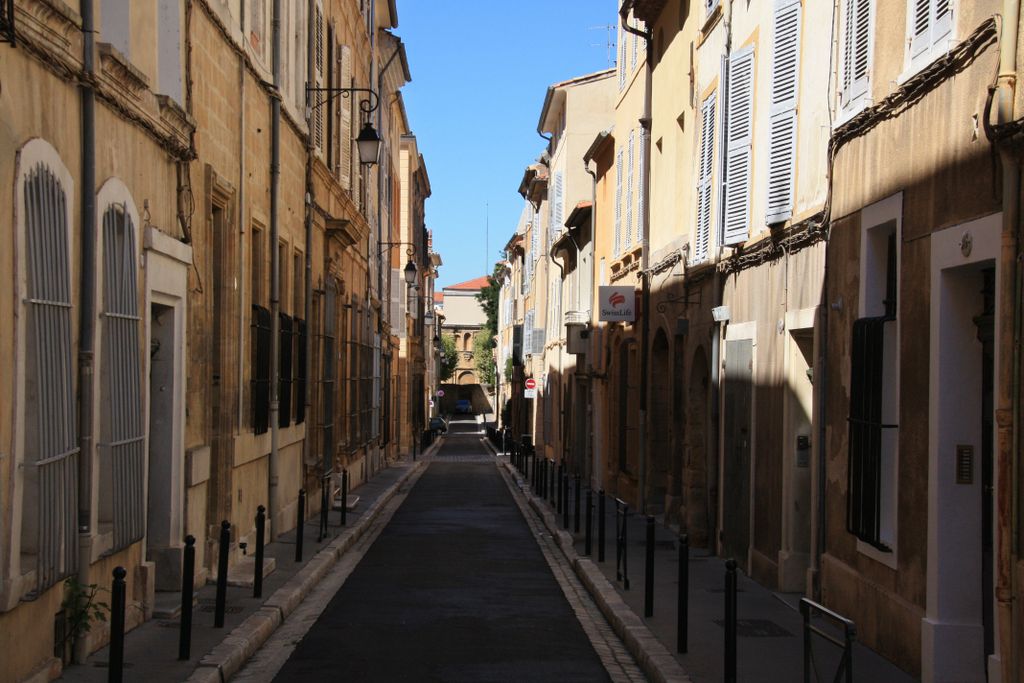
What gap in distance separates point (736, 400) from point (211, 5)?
24.1 feet

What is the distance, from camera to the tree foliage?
121m

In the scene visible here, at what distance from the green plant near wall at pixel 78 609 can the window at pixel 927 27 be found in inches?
264

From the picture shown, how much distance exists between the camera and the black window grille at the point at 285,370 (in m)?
18.1

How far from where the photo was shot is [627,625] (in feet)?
36.6

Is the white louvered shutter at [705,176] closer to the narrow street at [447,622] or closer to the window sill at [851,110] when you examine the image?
the narrow street at [447,622]

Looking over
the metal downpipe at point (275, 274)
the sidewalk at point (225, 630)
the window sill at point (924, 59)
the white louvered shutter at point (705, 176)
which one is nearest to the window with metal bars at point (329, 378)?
the metal downpipe at point (275, 274)

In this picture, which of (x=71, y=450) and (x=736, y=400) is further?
(x=736, y=400)

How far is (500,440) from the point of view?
5916 cm

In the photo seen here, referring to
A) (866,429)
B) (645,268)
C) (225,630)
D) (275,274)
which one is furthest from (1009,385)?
(645,268)

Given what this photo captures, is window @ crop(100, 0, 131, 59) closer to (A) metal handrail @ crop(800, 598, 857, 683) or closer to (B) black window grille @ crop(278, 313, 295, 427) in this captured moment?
(A) metal handrail @ crop(800, 598, 857, 683)

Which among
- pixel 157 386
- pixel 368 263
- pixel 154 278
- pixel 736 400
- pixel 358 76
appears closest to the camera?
pixel 154 278

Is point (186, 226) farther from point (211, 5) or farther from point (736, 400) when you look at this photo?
point (736, 400)

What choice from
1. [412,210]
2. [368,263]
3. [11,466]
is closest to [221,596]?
[11,466]

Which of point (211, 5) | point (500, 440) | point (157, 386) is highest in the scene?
point (211, 5)
